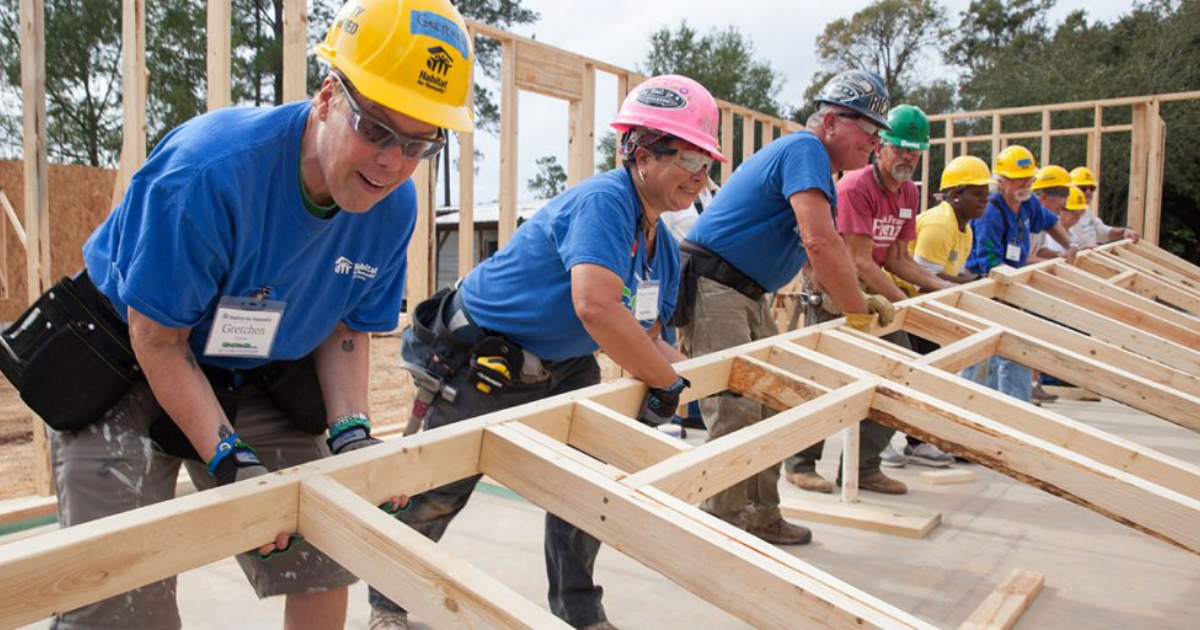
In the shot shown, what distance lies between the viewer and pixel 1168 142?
24125mm

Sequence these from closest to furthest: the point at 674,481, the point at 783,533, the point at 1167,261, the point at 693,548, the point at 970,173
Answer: the point at 693,548 < the point at 674,481 < the point at 783,533 < the point at 970,173 < the point at 1167,261

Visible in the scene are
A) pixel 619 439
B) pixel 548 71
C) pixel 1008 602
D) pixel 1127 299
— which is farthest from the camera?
pixel 548 71

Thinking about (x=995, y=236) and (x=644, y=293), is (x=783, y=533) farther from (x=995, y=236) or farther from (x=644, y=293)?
(x=995, y=236)

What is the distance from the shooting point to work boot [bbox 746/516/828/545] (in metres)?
4.10

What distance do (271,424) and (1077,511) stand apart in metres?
4.57

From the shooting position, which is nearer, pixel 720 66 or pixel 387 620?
pixel 387 620

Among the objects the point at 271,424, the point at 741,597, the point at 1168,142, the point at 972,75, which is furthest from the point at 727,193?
the point at 972,75

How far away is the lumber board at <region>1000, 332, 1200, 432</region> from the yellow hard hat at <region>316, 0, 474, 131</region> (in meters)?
2.63

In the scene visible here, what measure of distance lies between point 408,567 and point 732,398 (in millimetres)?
2624

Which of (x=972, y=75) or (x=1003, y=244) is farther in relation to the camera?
(x=972, y=75)

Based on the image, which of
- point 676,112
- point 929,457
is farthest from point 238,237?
point 929,457

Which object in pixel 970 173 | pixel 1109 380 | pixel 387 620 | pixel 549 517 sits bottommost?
pixel 387 620

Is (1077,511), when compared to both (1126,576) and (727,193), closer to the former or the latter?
(1126,576)

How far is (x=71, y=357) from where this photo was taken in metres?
1.84
